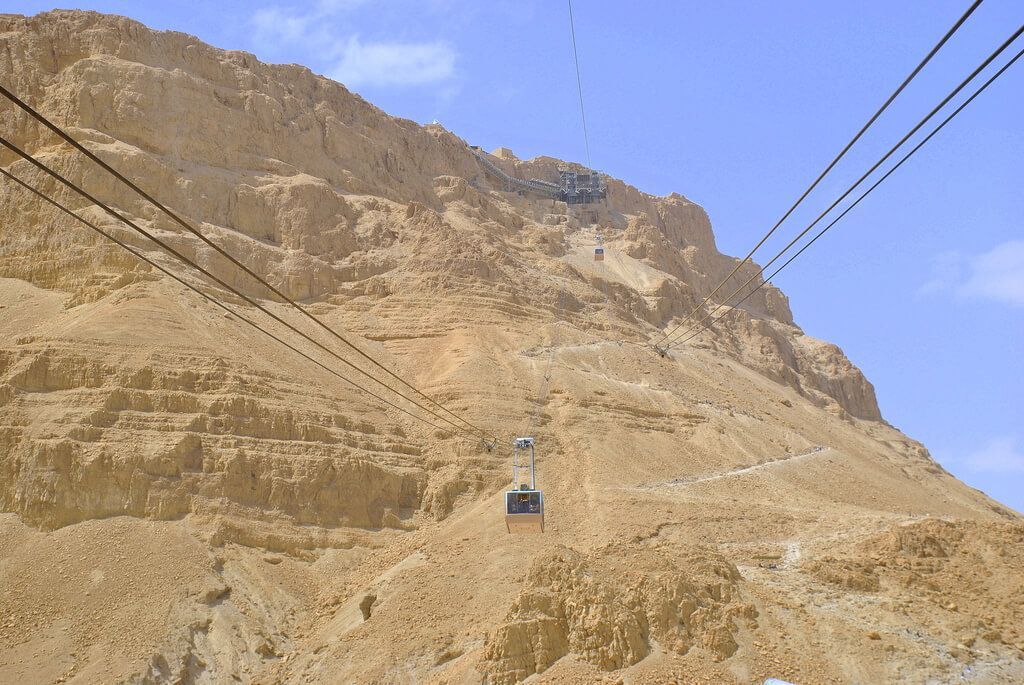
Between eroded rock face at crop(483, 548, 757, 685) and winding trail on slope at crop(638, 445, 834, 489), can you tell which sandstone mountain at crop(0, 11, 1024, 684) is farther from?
winding trail on slope at crop(638, 445, 834, 489)

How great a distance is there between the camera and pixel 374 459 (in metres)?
39.9

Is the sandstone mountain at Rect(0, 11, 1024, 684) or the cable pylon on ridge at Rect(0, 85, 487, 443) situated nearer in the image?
the cable pylon on ridge at Rect(0, 85, 487, 443)

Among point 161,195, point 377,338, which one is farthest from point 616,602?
point 161,195

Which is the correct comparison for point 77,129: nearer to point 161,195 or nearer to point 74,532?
point 161,195

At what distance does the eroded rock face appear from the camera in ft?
67.6

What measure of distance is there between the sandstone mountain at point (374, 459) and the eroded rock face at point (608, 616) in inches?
2.6

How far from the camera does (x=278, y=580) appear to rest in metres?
33.3

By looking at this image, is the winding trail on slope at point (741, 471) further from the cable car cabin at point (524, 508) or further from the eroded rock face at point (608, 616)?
the eroded rock face at point (608, 616)

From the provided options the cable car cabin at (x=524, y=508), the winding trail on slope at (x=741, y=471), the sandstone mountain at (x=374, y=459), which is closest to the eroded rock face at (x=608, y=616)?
the sandstone mountain at (x=374, y=459)

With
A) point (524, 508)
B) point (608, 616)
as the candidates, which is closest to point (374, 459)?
point (524, 508)

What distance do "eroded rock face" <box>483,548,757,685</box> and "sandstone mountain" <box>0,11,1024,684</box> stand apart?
0.07m

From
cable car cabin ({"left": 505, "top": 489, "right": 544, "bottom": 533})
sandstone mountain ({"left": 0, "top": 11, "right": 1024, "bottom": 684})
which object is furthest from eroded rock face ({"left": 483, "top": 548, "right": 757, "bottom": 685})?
cable car cabin ({"left": 505, "top": 489, "right": 544, "bottom": 533})

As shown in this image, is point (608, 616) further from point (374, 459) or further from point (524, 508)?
point (374, 459)

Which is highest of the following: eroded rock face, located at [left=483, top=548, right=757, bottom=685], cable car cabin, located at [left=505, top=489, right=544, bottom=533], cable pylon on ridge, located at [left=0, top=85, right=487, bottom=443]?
cable pylon on ridge, located at [left=0, top=85, right=487, bottom=443]
